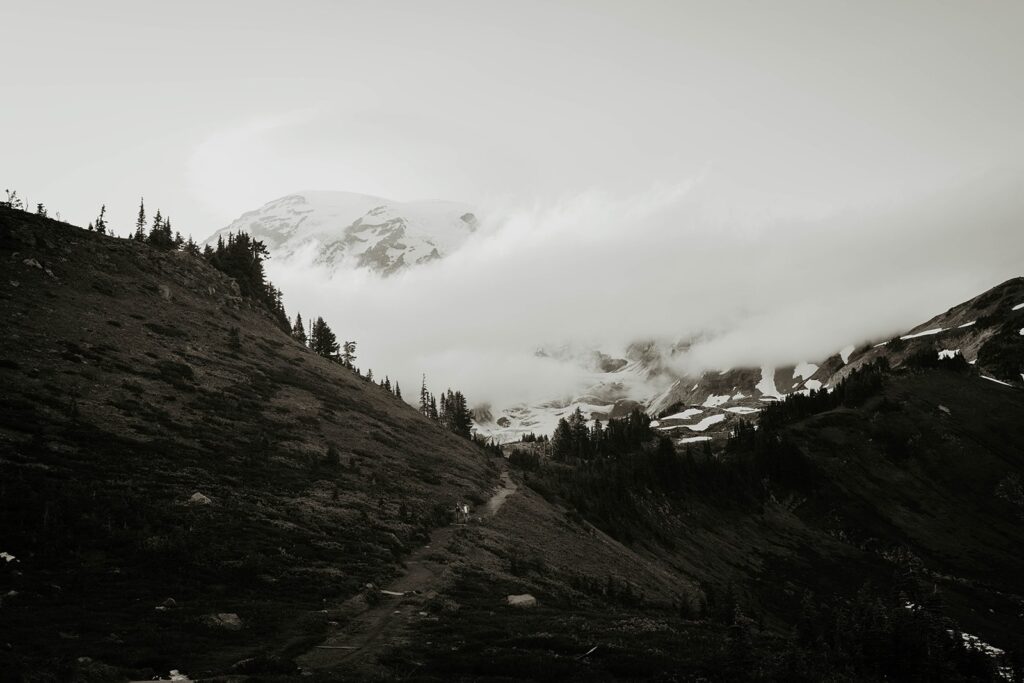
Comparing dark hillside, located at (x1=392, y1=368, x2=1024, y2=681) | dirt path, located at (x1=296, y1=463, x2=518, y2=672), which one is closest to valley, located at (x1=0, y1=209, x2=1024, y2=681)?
dirt path, located at (x1=296, y1=463, x2=518, y2=672)

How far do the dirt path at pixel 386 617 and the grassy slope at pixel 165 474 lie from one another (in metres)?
1.33

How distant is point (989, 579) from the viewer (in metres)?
130

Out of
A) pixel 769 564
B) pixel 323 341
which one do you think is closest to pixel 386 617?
pixel 769 564

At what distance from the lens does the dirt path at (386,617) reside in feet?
67.1

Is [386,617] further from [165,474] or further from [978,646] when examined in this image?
[978,646]

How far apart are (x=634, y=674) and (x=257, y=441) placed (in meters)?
45.2

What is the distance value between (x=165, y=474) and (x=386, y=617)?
21.2 meters

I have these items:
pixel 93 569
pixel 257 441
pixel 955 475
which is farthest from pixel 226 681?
pixel 955 475

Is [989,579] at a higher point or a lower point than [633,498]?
lower

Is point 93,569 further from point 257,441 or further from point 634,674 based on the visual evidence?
point 257,441

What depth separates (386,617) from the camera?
27.0m

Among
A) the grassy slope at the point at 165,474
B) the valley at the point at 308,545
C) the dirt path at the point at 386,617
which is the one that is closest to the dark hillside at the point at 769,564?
the valley at the point at 308,545

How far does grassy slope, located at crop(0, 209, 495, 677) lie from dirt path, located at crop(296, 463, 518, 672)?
1.33m

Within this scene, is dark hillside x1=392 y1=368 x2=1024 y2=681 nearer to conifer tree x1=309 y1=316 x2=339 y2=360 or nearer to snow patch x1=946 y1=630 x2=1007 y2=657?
snow patch x1=946 y1=630 x2=1007 y2=657
